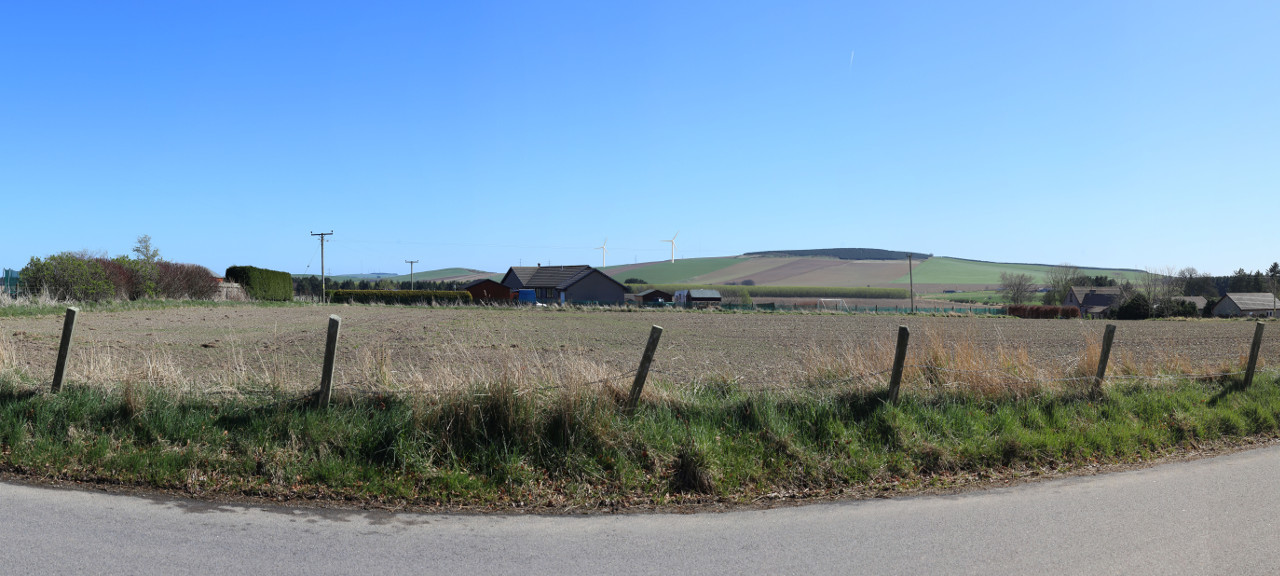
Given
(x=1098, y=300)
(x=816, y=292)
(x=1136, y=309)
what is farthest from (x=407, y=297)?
(x=1098, y=300)

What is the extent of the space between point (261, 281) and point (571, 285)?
35.6 metres

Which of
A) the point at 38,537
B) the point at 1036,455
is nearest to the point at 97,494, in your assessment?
the point at 38,537

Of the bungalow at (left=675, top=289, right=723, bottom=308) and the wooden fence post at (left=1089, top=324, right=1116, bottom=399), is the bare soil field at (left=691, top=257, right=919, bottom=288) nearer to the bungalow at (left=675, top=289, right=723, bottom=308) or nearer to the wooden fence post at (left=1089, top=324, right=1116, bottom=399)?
the bungalow at (left=675, top=289, right=723, bottom=308)

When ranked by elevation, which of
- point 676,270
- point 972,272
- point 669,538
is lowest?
point 669,538

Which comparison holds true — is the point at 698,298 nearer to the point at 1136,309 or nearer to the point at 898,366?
the point at 1136,309

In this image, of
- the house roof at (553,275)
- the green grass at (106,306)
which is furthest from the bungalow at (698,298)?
the green grass at (106,306)

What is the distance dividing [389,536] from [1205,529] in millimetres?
5844

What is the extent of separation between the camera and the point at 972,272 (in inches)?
6777

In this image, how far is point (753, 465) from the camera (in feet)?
22.2

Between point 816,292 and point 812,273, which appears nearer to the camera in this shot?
point 816,292

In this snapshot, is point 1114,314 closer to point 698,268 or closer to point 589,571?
point 589,571

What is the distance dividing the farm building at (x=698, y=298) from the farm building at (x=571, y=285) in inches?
311

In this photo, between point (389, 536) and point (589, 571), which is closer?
point (589, 571)

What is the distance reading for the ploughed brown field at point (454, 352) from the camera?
324 inches
